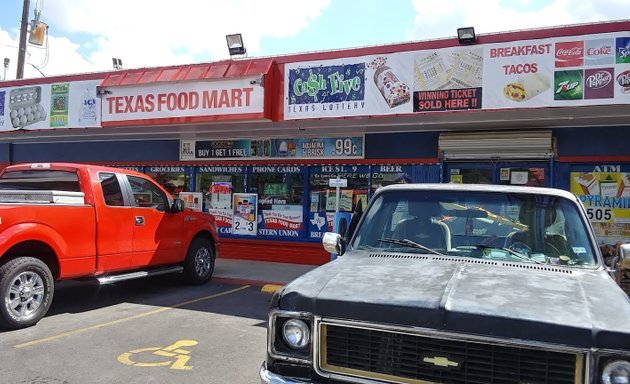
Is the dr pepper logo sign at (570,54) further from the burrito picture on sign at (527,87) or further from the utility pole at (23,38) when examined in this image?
the utility pole at (23,38)

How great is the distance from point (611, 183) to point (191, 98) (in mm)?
8817

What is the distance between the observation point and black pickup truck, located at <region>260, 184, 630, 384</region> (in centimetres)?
243

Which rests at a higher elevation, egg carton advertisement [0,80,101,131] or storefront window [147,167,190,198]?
egg carton advertisement [0,80,101,131]

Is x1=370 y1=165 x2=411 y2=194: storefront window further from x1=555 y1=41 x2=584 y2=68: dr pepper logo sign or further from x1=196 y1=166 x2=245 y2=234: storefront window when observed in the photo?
x1=555 y1=41 x2=584 y2=68: dr pepper logo sign

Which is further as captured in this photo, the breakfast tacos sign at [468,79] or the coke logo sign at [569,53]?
the coke logo sign at [569,53]

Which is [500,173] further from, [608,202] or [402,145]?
[402,145]

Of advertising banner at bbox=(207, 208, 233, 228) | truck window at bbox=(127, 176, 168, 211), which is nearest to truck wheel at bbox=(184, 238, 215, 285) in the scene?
truck window at bbox=(127, 176, 168, 211)

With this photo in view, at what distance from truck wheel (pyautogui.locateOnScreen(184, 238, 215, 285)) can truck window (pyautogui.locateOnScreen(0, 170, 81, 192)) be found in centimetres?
252

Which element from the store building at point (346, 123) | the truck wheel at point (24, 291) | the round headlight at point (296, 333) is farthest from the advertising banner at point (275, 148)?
the round headlight at point (296, 333)

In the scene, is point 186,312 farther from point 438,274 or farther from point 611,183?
point 611,183

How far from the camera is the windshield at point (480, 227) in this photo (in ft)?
11.9

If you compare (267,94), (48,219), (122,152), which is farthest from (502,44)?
(122,152)

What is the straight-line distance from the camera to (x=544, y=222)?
377 centimetres

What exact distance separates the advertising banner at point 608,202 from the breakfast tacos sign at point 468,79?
2.48 meters
